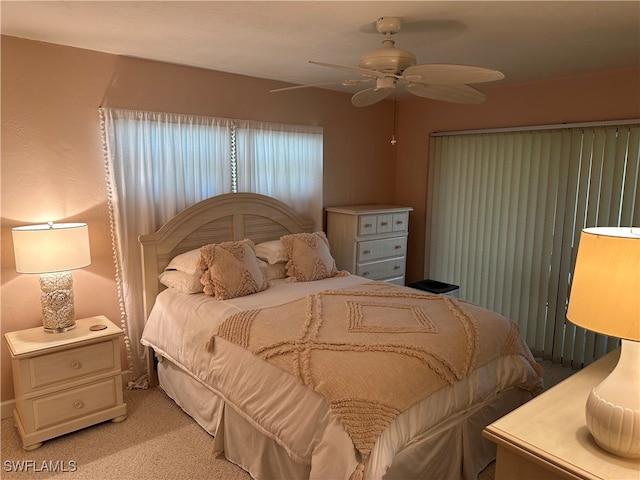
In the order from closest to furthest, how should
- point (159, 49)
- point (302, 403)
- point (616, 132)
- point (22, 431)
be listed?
point (302, 403)
point (22, 431)
point (159, 49)
point (616, 132)

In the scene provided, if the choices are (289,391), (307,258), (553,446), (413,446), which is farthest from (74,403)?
(553,446)

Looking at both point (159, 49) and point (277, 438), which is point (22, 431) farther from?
point (159, 49)

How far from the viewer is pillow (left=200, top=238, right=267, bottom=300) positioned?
3023mm

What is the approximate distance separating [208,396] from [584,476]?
6.87 ft

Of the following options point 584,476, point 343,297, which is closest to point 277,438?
point 343,297

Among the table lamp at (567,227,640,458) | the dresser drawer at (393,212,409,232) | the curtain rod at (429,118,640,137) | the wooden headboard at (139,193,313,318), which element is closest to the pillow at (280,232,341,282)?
the wooden headboard at (139,193,313,318)

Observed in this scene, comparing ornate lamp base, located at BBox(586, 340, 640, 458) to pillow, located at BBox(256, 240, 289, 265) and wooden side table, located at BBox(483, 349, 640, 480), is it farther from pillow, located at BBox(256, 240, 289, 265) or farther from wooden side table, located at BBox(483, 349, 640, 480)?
pillow, located at BBox(256, 240, 289, 265)

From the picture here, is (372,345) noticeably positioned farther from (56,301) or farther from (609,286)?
(56,301)

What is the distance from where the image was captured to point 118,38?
270 cm

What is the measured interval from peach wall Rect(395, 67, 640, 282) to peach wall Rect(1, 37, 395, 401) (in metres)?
1.98

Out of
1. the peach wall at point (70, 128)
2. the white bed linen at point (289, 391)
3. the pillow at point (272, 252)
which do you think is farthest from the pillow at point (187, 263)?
the pillow at point (272, 252)

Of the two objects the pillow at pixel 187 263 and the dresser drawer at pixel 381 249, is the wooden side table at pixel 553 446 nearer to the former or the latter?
the pillow at pixel 187 263

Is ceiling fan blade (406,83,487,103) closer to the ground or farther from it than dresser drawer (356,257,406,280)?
farther from it

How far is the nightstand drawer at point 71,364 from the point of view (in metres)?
2.57
